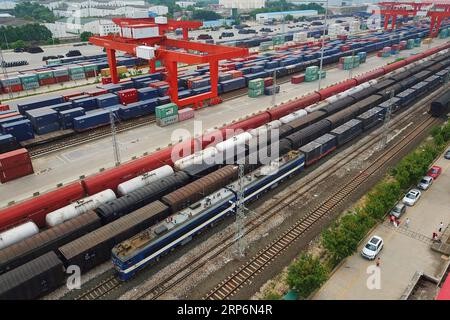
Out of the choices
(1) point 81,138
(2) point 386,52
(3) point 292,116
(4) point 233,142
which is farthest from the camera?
(2) point 386,52

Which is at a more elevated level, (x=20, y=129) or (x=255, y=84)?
(x=255, y=84)

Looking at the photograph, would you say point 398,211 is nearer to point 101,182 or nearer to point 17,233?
point 101,182

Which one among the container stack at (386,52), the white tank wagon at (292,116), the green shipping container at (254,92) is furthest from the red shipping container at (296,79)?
the container stack at (386,52)

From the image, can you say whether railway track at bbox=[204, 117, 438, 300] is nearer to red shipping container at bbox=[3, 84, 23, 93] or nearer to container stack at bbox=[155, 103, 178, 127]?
container stack at bbox=[155, 103, 178, 127]

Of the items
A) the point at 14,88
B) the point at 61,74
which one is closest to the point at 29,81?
the point at 14,88

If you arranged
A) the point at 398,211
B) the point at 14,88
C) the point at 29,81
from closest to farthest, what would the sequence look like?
the point at 398,211 → the point at 14,88 → the point at 29,81

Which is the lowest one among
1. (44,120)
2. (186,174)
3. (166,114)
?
(186,174)
